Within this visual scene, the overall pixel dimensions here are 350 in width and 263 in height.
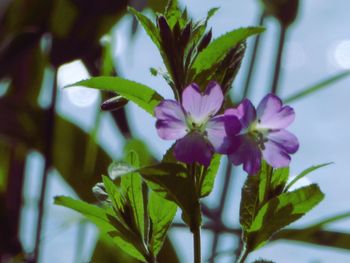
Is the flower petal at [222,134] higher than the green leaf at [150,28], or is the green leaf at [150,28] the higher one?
the green leaf at [150,28]

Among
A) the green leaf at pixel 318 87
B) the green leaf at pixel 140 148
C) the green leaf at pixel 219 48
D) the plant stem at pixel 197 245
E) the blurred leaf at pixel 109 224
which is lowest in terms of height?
the plant stem at pixel 197 245

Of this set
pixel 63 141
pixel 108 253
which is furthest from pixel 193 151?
pixel 63 141

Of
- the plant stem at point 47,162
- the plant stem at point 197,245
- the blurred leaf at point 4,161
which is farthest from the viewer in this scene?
the blurred leaf at point 4,161

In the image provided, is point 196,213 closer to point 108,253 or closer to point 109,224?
point 109,224

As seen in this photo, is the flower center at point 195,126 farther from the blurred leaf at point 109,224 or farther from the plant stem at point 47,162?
the plant stem at point 47,162

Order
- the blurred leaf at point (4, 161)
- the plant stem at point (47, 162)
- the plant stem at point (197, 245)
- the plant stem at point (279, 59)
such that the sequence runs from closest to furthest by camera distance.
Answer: the plant stem at point (197, 245)
the plant stem at point (47, 162)
the plant stem at point (279, 59)
the blurred leaf at point (4, 161)

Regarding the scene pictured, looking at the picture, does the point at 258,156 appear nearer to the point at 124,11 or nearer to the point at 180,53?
the point at 180,53

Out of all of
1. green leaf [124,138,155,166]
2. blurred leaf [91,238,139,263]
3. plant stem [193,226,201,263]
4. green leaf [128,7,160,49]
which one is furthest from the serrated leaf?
blurred leaf [91,238,139,263]

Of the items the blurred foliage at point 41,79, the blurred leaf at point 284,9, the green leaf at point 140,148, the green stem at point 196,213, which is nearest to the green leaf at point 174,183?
the green stem at point 196,213

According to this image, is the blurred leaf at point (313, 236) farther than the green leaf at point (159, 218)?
Yes
